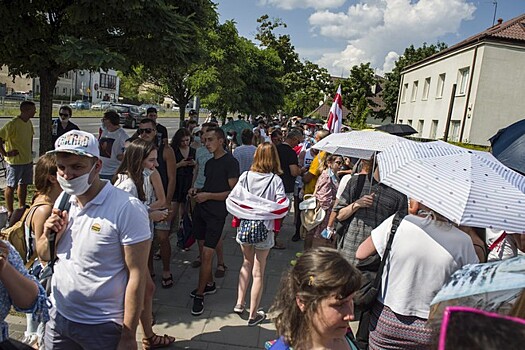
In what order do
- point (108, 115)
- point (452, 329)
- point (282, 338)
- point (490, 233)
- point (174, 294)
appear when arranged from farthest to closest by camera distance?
point (108, 115) → point (174, 294) → point (490, 233) → point (282, 338) → point (452, 329)

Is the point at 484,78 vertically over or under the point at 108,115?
over

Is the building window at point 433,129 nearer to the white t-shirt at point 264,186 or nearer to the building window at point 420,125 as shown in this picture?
the building window at point 420,125

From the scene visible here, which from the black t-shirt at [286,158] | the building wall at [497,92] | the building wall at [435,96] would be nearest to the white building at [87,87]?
the building wall at [435,96]

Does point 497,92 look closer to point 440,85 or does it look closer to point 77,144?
point 440,85

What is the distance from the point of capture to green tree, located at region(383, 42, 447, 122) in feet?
155

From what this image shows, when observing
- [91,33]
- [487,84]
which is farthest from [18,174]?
[487,84]

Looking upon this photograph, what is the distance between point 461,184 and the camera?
215 cm

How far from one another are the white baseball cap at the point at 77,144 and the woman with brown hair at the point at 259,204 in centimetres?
207

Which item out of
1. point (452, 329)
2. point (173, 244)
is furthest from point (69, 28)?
point (452, 329)

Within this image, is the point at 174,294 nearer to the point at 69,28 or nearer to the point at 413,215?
the point at 413,215

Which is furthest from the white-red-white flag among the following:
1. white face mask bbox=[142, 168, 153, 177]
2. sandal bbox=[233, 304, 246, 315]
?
white face mask bbox=[142, 168, 153, 177]

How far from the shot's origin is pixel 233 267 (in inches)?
227

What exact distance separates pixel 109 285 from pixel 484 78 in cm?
2463

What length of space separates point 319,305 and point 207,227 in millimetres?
2841
